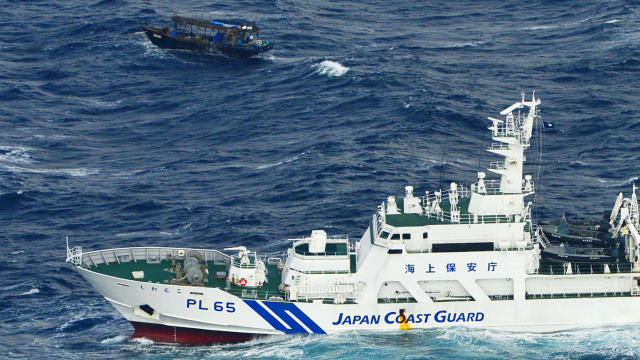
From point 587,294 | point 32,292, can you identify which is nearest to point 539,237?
point 587,294

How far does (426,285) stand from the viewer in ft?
218

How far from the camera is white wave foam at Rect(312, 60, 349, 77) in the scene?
108m

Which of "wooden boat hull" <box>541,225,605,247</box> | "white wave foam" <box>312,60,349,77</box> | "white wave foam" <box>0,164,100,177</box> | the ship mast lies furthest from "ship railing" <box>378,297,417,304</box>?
"white wave foam" <box>312,60,349,77</box>

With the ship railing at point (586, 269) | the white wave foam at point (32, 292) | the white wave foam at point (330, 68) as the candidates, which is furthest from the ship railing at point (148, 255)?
the white wave foam at point (330, 68)

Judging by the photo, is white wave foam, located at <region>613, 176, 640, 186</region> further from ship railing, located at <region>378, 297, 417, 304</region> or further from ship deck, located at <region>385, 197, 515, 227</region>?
ship railing, located at <region>378, 297, 417, 304</region>

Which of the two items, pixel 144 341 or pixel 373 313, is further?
pixel 144 341

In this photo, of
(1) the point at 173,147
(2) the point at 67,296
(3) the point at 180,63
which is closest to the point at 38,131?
(1) the point at 173,147

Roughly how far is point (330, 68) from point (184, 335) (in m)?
46.1

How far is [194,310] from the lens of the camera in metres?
66.4

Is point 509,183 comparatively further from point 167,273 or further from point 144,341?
point 144,341

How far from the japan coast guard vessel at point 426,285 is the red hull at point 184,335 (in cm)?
8

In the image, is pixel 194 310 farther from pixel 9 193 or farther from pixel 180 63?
pixel 180 63

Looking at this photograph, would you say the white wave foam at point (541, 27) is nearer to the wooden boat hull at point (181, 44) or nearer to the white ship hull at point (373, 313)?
the wooden boat hull at point (181, 44)

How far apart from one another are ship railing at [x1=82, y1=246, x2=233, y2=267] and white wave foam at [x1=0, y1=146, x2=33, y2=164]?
26365 mm
